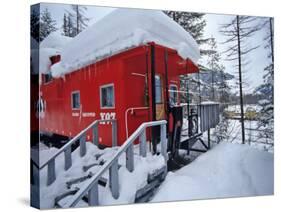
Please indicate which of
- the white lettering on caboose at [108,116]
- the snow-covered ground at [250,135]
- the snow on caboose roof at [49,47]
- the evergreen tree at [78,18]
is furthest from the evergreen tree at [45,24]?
the snow-covered ground at [250,135]

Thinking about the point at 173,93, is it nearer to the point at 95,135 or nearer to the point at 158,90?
the point at 158,90

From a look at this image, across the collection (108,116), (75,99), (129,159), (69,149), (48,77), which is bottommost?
(129,159)

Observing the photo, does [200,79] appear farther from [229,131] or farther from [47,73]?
[47,73]

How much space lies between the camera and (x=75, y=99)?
4.69m

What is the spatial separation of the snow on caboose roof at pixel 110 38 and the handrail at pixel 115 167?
0.89 metres

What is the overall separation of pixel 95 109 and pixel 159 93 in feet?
2.50

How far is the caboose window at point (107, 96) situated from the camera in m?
4.66

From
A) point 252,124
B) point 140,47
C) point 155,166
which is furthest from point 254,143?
point 140,47

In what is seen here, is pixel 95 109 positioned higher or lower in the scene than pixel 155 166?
higher

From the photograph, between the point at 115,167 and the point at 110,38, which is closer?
the point at 115,167

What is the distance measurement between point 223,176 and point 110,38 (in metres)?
2.13

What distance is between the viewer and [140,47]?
15.4 feet

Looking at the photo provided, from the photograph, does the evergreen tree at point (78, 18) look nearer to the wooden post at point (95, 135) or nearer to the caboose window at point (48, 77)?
the caboose window at point (48, 77)

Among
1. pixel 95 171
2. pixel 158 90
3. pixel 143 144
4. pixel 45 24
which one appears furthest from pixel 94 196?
pixel 45 24
